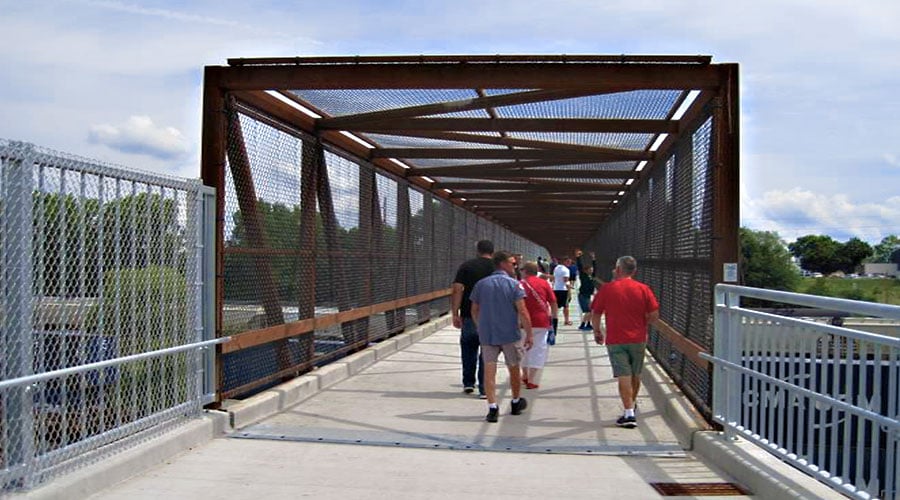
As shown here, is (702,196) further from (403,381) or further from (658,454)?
(403,381)

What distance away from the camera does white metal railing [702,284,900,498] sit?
4.44 m

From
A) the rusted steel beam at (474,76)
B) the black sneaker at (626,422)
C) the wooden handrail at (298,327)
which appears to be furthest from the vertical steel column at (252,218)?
the black sneaker at (626,422)

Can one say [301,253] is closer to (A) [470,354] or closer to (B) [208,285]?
(A) [470,354]

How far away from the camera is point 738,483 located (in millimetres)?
6164

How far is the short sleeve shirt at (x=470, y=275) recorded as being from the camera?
10.1 metres

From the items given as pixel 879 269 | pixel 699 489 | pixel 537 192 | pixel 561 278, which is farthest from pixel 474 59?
pixel 879 269

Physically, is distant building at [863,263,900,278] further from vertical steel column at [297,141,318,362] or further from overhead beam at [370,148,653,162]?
vertical steel column at [297,141,318,362]

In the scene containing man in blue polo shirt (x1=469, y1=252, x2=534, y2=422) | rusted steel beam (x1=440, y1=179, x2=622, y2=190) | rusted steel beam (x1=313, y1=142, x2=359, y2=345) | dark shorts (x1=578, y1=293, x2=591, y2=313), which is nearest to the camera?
man in blue polo shirt (x1=469, y1=252, x2=534, y2=422)

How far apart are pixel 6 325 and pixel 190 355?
2.41 m

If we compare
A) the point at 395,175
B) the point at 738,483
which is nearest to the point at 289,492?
the point at 738,483

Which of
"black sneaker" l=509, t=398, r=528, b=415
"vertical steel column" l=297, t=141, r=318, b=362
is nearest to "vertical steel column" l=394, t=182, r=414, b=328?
"vertical steel column" l=297, t=141, r=318, b=362

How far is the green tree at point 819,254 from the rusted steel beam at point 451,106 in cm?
13948

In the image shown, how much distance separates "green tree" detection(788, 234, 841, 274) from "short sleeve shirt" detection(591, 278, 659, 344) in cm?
14058

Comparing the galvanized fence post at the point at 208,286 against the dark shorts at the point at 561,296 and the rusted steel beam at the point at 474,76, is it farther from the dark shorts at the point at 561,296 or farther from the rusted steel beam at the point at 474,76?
the dark shorts at the point at 561,296
